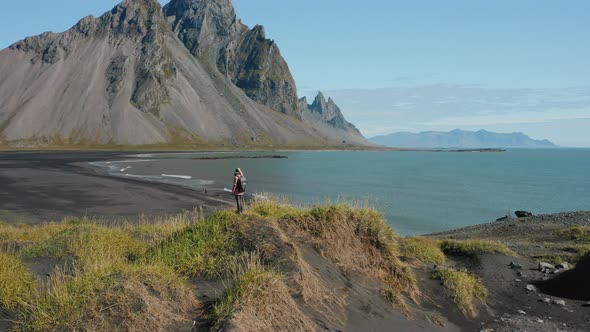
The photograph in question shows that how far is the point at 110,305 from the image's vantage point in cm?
994

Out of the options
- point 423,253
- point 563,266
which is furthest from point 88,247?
point 563,266

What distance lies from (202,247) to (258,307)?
4157mm

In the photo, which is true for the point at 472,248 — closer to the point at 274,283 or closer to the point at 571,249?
the point at 571,249

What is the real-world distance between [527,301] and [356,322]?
877 cm

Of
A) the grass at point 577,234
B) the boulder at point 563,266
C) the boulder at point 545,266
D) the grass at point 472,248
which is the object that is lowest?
the grass at point 577,234

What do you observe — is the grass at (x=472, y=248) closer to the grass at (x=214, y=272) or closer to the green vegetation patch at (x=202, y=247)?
the grass at (x=214, y=272)

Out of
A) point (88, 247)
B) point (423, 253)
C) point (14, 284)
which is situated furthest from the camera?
point (423, 253)

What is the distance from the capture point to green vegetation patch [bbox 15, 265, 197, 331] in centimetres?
964

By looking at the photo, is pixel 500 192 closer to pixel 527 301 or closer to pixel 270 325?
pixel 527 301

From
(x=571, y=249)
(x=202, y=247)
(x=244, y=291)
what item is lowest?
(x=571, y=249)

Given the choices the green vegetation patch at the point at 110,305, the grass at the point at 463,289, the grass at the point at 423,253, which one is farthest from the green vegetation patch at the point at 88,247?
the grass at the point at 423,253

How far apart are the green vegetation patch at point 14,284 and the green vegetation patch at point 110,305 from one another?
2.42ft

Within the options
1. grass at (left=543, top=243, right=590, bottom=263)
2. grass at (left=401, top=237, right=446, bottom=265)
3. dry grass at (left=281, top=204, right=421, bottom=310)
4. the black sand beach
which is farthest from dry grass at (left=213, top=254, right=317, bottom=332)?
the black sand beach

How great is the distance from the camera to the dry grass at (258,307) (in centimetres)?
1001
